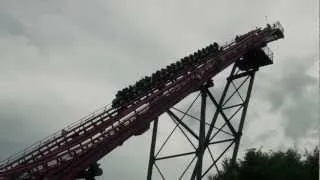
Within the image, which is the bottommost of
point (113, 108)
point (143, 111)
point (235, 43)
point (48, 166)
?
point (48, 166)

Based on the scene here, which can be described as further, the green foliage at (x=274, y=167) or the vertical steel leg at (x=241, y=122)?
the green foliage at (x=274, y=167)

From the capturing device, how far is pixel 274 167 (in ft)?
136

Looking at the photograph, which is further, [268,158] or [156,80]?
[268,158]

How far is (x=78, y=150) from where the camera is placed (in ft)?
96.1

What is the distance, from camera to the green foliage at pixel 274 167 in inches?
1604

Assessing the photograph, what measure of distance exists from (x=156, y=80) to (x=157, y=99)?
5.06 m

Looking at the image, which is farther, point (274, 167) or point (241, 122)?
point (274, 167)

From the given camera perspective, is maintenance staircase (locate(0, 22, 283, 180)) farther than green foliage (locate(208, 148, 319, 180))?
No

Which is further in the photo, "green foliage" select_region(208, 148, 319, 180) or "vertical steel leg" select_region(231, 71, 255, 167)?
"green foliage" select_region(208, 148, 319, 180)

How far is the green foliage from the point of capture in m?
40.8

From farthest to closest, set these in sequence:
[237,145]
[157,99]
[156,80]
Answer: [156,80] < [237,145] < [157,99]

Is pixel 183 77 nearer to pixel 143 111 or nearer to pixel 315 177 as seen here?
pixel 143 111

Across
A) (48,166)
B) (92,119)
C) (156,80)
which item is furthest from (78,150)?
(156,80)

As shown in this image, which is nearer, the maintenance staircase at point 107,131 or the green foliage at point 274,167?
the maintenance staircase at point 107,131
